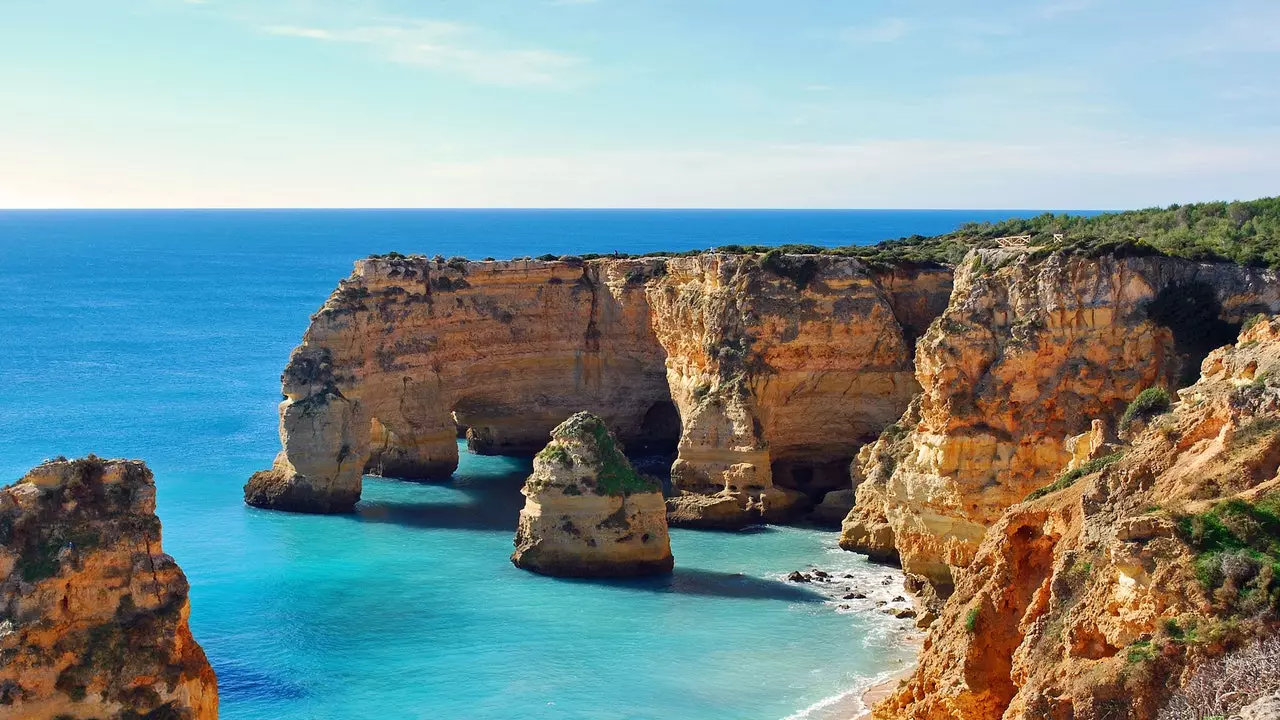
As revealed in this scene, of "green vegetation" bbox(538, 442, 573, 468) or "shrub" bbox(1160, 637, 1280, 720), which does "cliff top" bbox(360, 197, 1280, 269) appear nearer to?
"green vegetation" bbox(538, 442, 573, 468)

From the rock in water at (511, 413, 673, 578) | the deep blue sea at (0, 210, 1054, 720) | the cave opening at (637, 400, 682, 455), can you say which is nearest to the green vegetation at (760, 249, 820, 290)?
the deep blue sea at (0, 210, 1054, 720)

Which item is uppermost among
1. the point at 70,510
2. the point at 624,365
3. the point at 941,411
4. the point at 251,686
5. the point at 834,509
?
the point at 70,510

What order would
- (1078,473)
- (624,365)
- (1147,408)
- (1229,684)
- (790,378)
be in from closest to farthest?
(1229,684), (1078,473), (1147,408), (790,378), (624,365)

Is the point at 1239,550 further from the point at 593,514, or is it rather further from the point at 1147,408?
the point at 593,514

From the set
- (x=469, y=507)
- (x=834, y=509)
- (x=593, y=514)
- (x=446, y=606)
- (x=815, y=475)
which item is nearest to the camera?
(x=446, y=606)

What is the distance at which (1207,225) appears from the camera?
48156 millimetres

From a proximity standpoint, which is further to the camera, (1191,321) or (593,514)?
(593,514)

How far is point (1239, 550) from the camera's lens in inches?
647

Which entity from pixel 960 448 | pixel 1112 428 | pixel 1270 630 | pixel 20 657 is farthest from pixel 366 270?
pixel 1270 630

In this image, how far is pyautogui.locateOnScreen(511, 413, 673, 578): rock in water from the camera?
128ft

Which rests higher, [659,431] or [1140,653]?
[1140,653]

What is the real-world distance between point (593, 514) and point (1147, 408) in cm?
1605

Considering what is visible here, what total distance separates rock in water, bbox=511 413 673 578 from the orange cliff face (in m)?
6.35

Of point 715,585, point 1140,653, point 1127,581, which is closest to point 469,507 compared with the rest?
point 715,585
